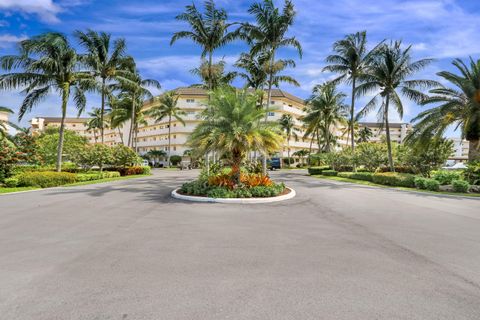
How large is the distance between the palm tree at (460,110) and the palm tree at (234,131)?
13.4 metres

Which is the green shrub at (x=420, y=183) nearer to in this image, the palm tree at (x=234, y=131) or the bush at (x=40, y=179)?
the palm tree at (x=234, y=131)

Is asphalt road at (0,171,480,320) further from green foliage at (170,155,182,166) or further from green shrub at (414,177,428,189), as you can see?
green foliage at (170,155,182,166)

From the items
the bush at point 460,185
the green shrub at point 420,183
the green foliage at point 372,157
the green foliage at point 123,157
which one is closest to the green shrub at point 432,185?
the green shrub at point 420,183

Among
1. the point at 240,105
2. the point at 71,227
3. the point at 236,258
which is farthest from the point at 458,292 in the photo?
the point at 240,105

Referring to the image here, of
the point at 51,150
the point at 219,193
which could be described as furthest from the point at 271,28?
the point at 51,150

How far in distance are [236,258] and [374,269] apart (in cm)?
240

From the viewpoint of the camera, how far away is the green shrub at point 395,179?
2038cm

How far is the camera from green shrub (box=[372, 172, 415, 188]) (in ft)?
66.8

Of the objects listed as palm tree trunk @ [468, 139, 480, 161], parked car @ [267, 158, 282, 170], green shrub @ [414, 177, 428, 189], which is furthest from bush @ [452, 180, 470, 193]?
parked car @ [267, 158, 282, 170]

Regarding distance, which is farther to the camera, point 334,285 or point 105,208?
point 105,208

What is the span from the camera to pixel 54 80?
2225cm

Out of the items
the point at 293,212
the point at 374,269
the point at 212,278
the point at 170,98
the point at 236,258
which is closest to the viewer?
the point at 212,278

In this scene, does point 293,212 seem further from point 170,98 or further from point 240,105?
point 170,98

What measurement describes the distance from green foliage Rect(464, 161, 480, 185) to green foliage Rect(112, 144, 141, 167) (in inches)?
1201
